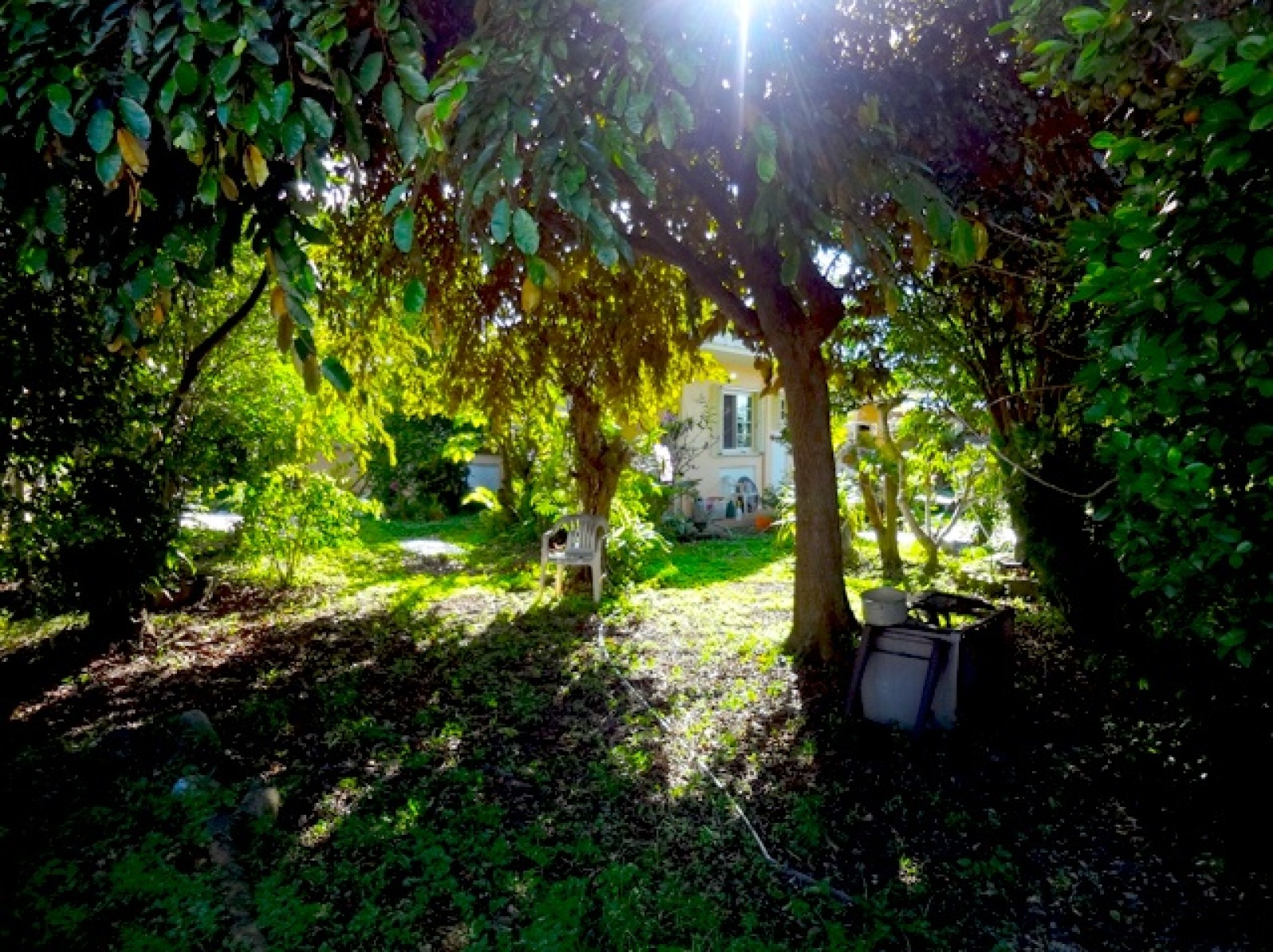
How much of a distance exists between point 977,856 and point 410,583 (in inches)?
285

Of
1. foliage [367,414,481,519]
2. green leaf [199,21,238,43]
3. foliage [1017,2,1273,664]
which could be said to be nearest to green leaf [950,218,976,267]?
foliage [1017,2,1273,664]

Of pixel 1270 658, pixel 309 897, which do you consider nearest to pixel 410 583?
pixel 309 897

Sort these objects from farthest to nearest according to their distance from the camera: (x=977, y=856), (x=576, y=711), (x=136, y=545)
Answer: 1. (x=136, y=545)
2. (x=576, y=711)
3. (x=977, y=856)

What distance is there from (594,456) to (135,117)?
6093 millimetres

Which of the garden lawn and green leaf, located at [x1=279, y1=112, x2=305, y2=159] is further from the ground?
green leaf, located at [x1=279, y1=112, x2=305, y2=159]

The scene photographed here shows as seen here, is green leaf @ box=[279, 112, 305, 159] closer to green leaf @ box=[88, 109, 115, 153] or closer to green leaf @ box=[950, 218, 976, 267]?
green leaf @ box=[88, 109, 115, 153]

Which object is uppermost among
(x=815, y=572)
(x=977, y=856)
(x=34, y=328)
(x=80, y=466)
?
(x=34, y=328)

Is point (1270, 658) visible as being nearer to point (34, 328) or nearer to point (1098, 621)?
point (1098, 621)

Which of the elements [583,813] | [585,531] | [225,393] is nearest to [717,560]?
[585,531]

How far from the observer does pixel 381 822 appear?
3355 millimetres

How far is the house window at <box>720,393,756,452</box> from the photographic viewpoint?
53.1ft

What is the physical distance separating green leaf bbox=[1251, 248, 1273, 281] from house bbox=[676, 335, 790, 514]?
11855 millimetres

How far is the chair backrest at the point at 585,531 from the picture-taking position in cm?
796

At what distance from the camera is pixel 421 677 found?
5.46 meters
